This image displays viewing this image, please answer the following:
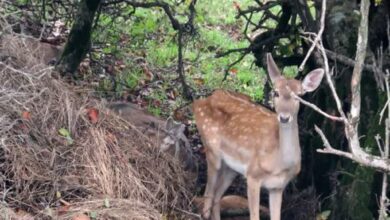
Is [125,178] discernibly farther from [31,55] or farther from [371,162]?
[371,162]

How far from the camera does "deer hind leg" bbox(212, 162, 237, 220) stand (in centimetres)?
946

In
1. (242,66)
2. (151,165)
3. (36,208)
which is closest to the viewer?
(36,208)

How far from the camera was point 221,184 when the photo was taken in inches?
379

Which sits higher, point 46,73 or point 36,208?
point 46,73

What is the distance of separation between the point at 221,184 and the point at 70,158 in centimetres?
165

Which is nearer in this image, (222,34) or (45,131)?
(45,131)

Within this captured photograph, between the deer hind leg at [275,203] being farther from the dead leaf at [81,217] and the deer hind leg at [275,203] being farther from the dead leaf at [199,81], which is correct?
the dead leaf at [199,81]

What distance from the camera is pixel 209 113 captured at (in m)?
9.70

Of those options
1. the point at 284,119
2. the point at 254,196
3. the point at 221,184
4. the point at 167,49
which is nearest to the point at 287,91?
the point at 284,119

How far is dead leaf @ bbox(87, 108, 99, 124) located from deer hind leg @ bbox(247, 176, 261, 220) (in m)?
1.48

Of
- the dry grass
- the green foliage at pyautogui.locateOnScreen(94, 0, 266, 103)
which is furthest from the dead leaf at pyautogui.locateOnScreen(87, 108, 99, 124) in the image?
the green foliage at pyautogui.locateOnScreen(94, 0, 266, 103)

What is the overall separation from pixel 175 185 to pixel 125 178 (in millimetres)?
594

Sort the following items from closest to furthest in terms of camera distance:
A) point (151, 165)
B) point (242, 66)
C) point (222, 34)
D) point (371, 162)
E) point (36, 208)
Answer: point (371, 162), point (36, 208), point (151, 165), point (242, 66), point (222, 34)

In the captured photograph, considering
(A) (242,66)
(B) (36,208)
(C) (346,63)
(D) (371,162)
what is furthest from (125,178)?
(A) (242,66)
